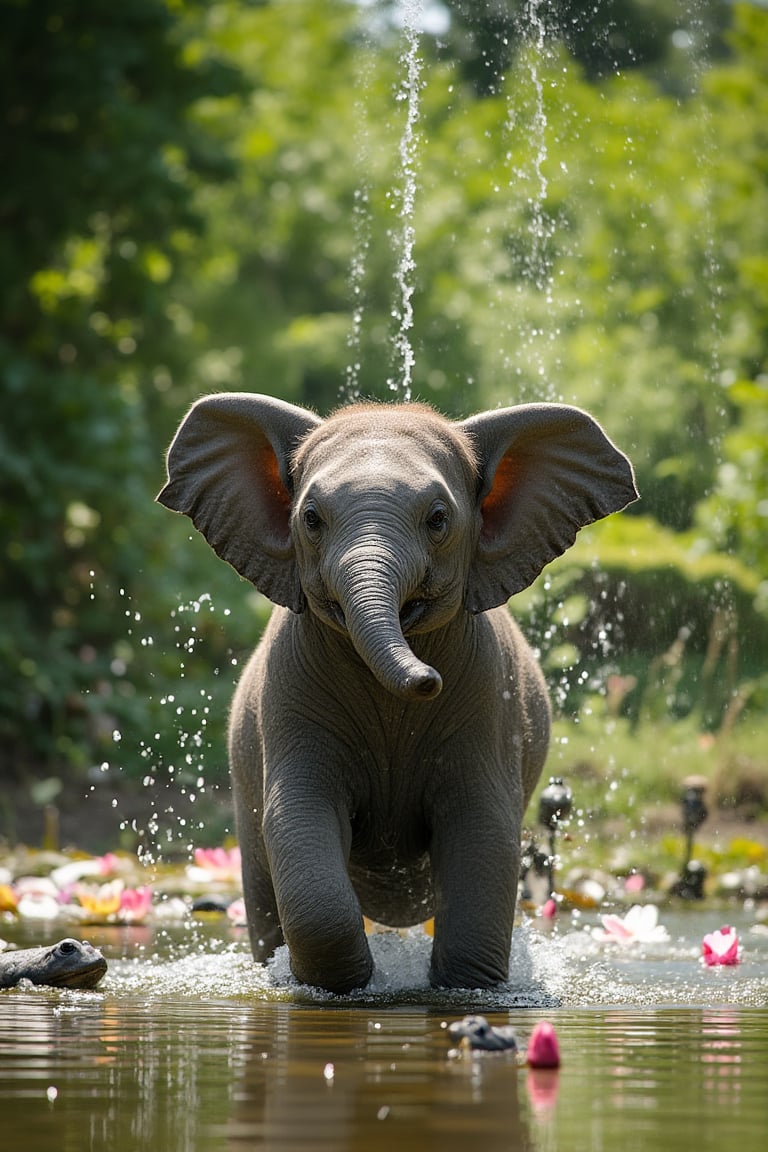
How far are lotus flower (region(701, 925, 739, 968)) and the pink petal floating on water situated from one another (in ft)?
9.05

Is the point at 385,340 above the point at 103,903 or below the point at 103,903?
above

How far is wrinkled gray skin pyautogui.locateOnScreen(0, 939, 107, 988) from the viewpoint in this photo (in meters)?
6.98

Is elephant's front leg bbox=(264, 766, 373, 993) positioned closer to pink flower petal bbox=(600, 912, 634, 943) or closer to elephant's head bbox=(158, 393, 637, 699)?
elephant's head bbox=(158, 393, 637, 699)

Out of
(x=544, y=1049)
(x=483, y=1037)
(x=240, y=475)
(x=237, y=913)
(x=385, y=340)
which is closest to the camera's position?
(x=544, y=1049)

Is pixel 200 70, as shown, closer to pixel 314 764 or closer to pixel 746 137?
pixel 746 137

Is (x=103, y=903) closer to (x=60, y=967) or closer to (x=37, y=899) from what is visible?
(x=37, y=899)

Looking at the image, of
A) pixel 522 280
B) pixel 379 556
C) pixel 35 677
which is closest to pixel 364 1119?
pixel 379 556

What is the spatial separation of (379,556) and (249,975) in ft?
7.07

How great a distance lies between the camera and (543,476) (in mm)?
7363

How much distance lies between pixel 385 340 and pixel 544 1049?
1872cm

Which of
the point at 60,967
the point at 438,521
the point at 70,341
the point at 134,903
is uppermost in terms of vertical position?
the point at 70,341

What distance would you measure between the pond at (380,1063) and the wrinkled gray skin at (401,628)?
0.36m

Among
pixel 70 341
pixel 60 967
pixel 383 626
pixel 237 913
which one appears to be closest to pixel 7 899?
pixel 237 913

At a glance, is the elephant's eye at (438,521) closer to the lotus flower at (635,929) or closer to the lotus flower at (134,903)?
the lotus flower at (635,929)
